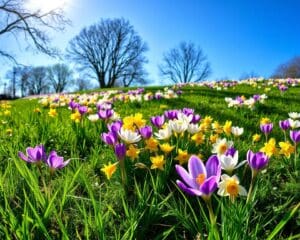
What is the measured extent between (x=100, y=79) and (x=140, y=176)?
5774 centimetres

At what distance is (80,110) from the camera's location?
12.4 feet

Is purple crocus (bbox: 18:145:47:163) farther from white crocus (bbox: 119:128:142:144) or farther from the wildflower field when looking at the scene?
white crocus (bbox: 119:128:142:144)

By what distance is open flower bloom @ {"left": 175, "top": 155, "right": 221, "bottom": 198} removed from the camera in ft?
4.66

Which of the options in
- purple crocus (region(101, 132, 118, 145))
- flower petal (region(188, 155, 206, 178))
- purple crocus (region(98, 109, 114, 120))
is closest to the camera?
flower petal (region(188, 155, 206, 178))

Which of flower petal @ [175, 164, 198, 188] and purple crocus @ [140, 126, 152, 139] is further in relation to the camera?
purple crocus @ [140, 126, 152, 139]

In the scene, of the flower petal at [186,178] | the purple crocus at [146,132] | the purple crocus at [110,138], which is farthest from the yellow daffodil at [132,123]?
the flower petal at [186,178]

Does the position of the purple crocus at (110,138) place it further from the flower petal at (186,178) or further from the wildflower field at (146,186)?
the flower petal at (186,178)

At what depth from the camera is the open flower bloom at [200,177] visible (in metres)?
1.42

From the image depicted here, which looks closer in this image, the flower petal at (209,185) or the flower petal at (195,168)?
the flower petal at (209,185)

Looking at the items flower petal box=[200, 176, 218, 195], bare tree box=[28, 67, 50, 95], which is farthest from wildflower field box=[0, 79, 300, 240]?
bare tree box=[28, 67, 50, 95]

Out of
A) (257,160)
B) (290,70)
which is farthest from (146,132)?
(290,70)

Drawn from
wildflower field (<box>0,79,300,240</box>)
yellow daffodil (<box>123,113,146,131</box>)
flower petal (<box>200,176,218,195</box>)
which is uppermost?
yellow daffodil (<box>123,113,146,131</box>)

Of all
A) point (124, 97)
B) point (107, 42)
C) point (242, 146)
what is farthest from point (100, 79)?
point (242, 146)

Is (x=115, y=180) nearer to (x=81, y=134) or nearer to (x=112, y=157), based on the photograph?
(x=112, y=157)
